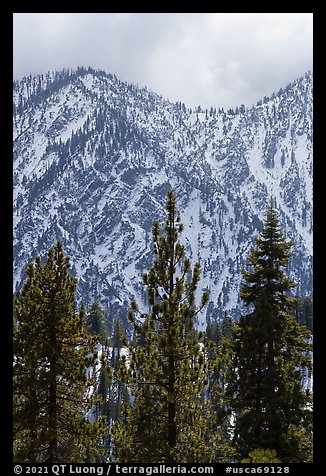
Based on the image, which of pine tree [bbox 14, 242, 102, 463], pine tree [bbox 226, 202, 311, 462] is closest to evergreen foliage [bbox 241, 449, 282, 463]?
pine tree [bbox 226, 202, 311, 462]

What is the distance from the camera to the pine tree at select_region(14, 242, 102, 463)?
16.2 metres

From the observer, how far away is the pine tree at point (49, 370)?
639 inches

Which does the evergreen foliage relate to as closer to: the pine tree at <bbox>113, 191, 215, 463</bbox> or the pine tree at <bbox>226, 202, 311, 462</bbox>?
the pine tree at <bbox>113, 191, 215, 463</bbox>

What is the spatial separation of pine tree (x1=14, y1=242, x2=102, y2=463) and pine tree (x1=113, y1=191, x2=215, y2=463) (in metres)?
1.76

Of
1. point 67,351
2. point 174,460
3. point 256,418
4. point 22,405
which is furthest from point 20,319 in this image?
A: point 256,418

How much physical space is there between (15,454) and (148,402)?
491 cm

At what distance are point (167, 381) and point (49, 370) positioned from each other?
437 centimetres

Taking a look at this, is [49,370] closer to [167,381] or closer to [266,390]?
[167,381]

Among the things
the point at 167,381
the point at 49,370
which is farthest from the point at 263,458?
the point at 49,370

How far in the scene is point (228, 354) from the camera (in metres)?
17.2

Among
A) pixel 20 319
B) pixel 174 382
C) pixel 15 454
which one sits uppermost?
pixel 20 319

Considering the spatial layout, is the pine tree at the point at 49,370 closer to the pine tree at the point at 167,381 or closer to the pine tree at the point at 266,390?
the pine tree at the point at 167,381
